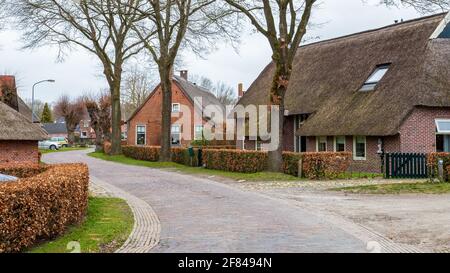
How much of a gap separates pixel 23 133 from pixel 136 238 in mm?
18507

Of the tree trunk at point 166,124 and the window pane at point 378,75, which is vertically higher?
the window pane at point 378,75

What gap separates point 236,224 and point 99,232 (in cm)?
→ 292

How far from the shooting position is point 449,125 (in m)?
27.4

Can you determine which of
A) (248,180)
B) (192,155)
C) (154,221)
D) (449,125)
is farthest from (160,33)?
(154,221)

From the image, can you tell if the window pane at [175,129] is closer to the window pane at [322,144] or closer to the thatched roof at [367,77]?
the thatched roof at [367,77]

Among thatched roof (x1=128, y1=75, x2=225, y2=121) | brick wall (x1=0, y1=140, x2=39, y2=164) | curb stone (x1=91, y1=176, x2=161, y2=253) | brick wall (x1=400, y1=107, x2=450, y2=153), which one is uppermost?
thatched roof (x1=128, y1=75, x2=225, y2=121)

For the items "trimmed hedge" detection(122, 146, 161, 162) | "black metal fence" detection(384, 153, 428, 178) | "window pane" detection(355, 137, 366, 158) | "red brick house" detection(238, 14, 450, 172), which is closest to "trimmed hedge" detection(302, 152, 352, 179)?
"black metal fence" detection(384, 153, 428, 178)

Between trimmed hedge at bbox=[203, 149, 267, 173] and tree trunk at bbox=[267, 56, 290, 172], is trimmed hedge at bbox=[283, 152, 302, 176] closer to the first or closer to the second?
tree trunk at bbox=[267, 56, 290, 172]

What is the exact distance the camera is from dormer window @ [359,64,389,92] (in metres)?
30.6

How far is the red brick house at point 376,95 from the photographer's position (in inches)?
1057

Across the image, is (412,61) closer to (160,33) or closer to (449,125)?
(449,125)

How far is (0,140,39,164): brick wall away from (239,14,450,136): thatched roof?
15.1m

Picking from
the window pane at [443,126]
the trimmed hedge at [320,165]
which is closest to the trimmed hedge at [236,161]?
the trimmed hedge at [320,165]

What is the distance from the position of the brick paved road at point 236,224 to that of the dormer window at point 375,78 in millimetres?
→ 14155
